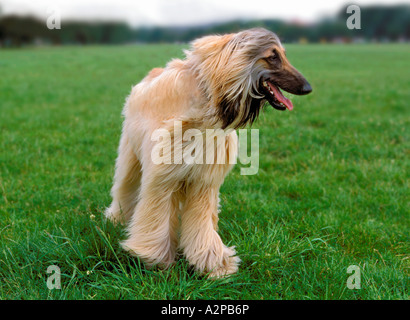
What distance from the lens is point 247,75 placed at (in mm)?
2631

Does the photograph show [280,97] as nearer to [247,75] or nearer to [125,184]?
[247,75]

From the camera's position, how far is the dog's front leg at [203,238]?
320 cm

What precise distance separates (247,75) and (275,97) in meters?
0.21

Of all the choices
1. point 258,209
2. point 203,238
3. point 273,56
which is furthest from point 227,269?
point 273,56

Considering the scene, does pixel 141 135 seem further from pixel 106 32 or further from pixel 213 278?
pixel 106 32

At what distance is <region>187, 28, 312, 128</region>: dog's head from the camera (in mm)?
2625

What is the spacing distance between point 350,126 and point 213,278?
4.83 meters

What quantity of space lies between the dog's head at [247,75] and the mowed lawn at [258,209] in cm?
28

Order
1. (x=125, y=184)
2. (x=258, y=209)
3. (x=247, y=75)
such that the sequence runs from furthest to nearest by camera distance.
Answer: (x=258, y=209) < (x=125, y=184) < (x=247, y=75)

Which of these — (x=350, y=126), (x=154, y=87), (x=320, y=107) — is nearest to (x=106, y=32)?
(x=320, y=107)

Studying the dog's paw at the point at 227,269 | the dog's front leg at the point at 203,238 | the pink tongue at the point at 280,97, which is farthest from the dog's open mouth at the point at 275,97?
the dog's paw at the point at 227,269

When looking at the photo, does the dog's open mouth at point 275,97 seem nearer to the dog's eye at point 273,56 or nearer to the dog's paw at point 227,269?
the dog's eye at point 273,56
